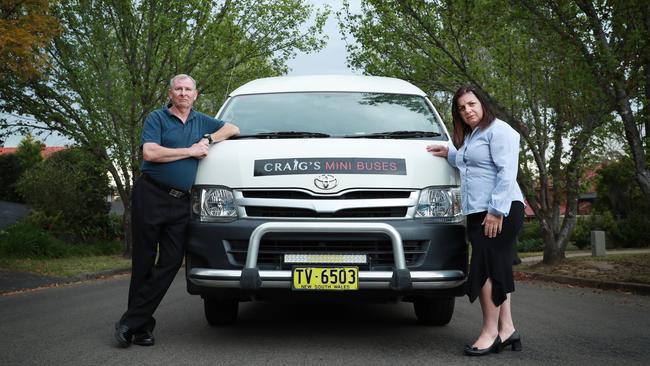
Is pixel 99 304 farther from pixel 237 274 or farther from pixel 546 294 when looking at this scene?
pixel 546 294

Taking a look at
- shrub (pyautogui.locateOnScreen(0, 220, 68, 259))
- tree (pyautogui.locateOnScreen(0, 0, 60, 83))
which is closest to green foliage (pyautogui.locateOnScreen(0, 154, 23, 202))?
shrub (pyautogui.locateOnScreen(0, 220, 68, 259))

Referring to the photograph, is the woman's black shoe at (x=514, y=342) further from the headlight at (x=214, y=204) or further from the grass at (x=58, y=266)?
the grass at (x=58, y=266)

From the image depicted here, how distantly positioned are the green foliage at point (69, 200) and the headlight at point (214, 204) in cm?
1838

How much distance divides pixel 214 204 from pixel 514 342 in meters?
2.39

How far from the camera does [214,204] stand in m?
5.15

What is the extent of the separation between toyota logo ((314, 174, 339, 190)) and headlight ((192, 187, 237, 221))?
610mm

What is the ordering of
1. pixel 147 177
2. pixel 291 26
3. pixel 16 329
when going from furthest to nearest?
pixel 291 26, pixel 16 329, pixel 147 177

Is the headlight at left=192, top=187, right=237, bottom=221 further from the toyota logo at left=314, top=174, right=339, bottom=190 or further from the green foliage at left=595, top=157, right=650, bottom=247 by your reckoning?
the green foliage at left=595, top=157, right=650, bottom=247

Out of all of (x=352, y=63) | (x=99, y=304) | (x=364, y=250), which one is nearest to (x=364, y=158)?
(x=364, y=250)

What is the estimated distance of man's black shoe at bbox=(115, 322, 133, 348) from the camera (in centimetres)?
532

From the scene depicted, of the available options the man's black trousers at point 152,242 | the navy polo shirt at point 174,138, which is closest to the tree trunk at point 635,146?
the navy polo shirt at point 174,138

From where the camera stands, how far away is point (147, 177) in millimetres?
5379

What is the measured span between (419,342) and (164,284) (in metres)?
1.98

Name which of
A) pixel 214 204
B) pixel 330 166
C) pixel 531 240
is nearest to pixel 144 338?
pixel 214 204
